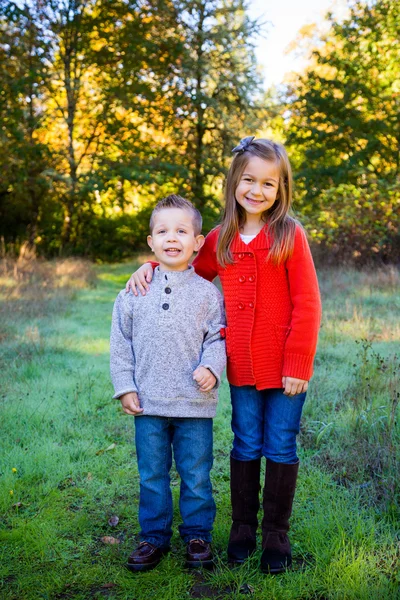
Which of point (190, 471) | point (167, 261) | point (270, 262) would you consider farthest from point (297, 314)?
point (190, 471)

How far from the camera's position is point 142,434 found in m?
2.53

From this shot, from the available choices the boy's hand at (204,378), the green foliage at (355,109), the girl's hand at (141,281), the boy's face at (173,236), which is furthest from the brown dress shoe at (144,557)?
the green foliage at (355,109)

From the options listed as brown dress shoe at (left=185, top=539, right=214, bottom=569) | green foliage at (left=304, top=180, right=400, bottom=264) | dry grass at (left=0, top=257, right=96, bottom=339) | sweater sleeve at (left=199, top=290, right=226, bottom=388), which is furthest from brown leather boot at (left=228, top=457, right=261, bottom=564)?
green foliage at (left=304, top=180, right=400, bottom=264)

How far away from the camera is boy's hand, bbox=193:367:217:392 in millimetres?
2398

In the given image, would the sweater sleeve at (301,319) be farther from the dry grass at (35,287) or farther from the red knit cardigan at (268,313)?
the dry grass at (35,287)

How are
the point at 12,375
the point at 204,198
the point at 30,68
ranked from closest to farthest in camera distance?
the point at 12,375 < the point at 30,68 < the point at 204,198

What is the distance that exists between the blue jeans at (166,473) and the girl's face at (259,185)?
0.94 m

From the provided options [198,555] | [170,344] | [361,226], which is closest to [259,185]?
[170,344]

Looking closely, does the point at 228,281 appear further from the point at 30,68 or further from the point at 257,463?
the point at 30,68

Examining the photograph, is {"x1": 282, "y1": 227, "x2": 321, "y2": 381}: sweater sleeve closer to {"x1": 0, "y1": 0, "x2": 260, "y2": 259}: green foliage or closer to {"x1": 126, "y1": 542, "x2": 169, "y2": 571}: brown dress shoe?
{"x1": 126, "y1": 542, "x2": 169, "y2": 571}: brown dress shoe

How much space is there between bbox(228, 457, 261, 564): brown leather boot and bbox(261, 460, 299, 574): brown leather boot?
0.23 ft

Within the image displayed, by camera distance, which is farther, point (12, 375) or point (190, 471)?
point (12, 375)

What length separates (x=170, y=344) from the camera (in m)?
2.46

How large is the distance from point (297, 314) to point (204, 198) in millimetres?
14749
